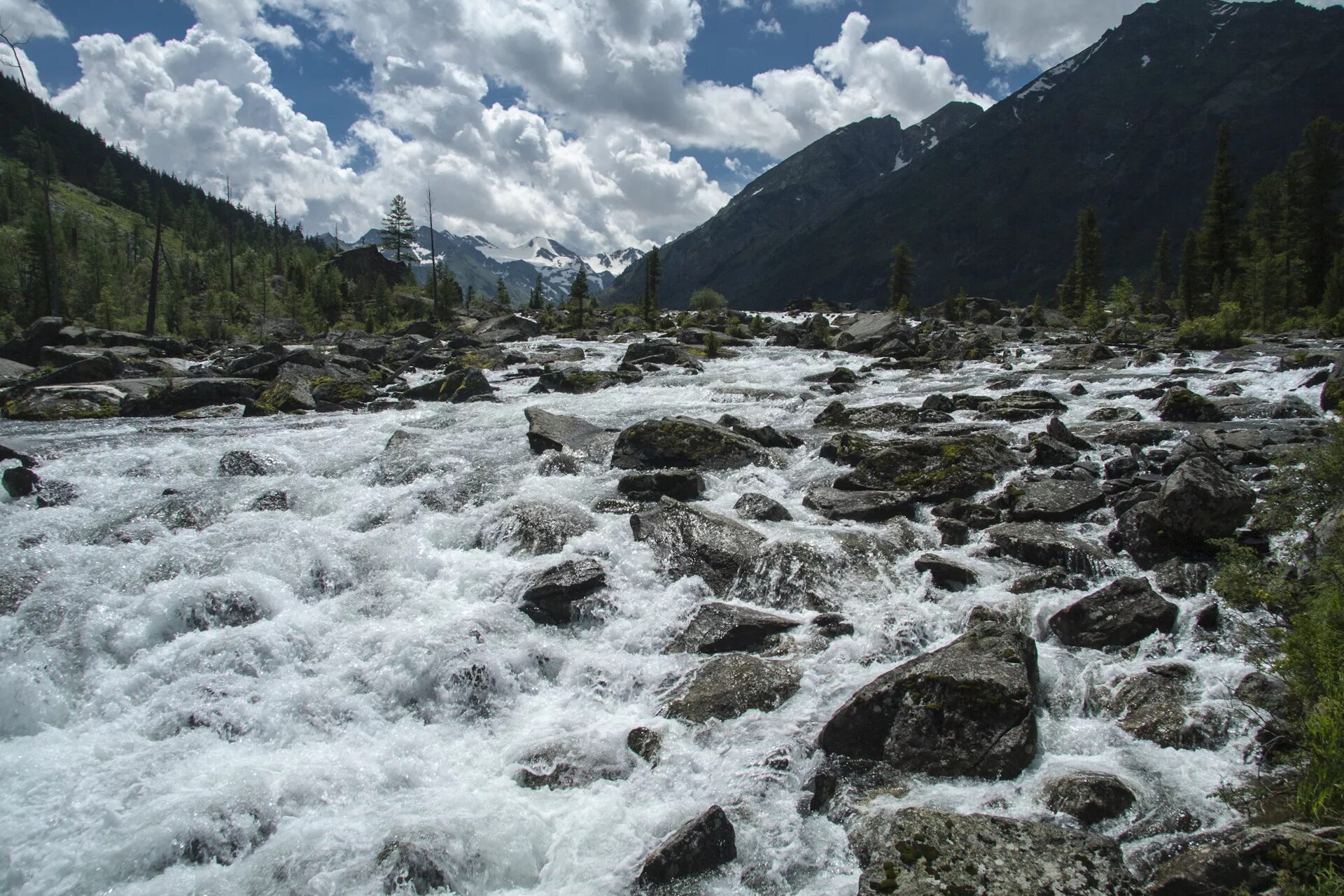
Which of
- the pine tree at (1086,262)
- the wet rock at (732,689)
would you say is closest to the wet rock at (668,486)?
the wet rock at (732,689)

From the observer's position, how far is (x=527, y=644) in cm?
1045

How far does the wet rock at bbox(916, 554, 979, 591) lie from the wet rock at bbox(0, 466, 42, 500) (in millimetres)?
19462

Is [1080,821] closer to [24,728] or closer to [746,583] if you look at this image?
[746,583]

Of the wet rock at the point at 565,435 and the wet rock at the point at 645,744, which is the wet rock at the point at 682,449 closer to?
the wet rock at the point at 565,435

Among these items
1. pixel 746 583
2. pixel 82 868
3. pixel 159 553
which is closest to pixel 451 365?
pixel 159 553

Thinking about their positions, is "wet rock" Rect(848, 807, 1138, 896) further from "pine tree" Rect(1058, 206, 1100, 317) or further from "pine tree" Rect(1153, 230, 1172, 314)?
"pine tree" Rect(1153, 230, 1172, 314)

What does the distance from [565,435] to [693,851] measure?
49.4 ft

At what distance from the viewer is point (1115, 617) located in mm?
9562

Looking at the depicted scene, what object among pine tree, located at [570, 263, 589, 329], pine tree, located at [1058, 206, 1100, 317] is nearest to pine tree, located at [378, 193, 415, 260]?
pine tree, located at [570, 263, 589, 329]

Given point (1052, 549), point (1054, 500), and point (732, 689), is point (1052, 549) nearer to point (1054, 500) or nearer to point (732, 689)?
point (1054, 500)

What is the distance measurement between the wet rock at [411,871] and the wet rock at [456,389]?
24667mm

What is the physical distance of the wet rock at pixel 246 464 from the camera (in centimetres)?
1770

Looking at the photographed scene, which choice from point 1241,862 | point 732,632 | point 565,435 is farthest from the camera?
point 565,435

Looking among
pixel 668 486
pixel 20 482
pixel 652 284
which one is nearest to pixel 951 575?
pixel 668 486
